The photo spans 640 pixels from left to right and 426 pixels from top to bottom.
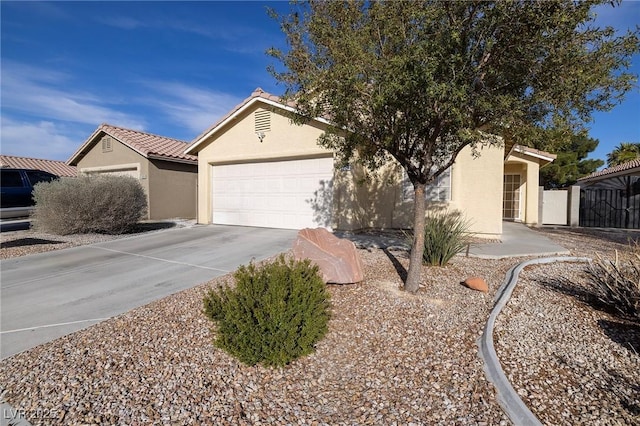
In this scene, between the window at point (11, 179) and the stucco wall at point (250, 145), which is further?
the window at point (11, 179)

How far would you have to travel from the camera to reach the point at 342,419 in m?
2.73

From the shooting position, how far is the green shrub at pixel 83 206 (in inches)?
426

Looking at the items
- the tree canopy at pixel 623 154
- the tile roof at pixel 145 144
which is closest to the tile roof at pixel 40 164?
the tile roof at pixel 145 144

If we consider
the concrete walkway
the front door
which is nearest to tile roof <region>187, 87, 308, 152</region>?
the concrete walkway

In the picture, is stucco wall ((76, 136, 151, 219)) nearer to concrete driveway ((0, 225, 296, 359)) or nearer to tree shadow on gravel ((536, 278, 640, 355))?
concrete driveway ((0, 225, 296, 359))

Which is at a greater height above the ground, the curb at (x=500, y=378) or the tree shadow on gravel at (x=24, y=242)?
the tree shadow on gravel at (x=24, y=242)

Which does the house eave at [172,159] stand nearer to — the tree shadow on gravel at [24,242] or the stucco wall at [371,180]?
the stucco wall at [371,180]

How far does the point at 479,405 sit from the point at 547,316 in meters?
2.61

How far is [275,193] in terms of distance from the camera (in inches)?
492

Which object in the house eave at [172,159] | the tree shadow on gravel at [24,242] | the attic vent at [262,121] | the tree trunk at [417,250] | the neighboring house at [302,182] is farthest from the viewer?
the house eave at [172,159]

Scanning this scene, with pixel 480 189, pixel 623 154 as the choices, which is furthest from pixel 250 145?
pixel 623 154

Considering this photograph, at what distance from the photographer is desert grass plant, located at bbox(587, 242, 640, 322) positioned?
445 centimetres

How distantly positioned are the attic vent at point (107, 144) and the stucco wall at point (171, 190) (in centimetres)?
340

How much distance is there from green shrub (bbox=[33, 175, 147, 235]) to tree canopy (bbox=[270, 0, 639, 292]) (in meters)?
8.97
